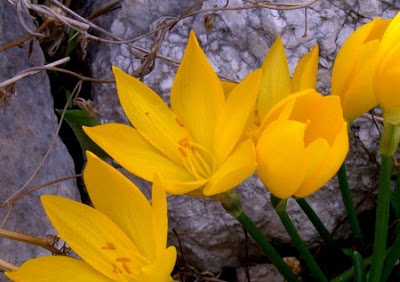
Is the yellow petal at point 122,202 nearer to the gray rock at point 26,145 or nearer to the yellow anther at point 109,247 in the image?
the yellow anther at point 109,247

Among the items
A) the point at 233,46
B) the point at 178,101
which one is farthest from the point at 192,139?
the point at 233,46

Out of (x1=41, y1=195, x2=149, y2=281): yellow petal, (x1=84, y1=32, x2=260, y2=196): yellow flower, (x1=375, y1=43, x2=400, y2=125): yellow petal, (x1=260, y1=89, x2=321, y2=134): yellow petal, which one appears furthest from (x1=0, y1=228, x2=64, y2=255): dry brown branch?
(x1=375, y1=43, x2=400, y2=125): yellow petal

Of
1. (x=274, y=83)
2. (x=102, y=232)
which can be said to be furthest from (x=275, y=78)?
(x=102, y=232)

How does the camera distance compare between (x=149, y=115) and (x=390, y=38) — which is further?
(x=149, y=115)

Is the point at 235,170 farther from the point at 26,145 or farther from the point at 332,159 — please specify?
the point at 26,145

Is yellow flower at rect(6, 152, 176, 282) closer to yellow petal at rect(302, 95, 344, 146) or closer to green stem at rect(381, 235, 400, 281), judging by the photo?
yellow petal at rect(302, 95, 344, 146)

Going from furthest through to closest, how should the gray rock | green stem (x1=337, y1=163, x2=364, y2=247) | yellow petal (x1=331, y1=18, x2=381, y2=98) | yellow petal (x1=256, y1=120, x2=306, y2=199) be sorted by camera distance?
the gray rock
green stem (x1=337, y1=163, x2=364, y2=247)
yellow petal (x1=331, y1=18, x2=381, y2=98)
yellow petal (x1=256, y1=120, x2=306, y2=199)
